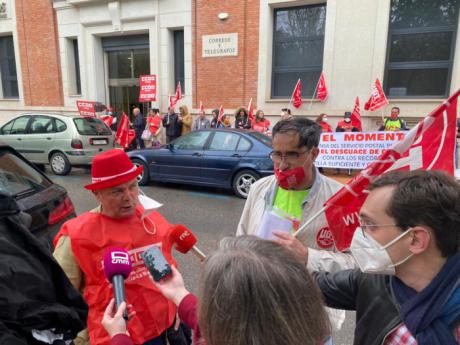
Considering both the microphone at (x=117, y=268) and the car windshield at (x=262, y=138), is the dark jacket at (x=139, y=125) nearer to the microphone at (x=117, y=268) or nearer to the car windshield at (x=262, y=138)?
the car windshield at (x=262, y=138)

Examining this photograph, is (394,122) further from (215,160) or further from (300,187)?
(300,187)

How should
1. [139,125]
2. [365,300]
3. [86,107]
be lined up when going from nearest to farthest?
1. [365,300]
2. [86,107]
3. [139,125]

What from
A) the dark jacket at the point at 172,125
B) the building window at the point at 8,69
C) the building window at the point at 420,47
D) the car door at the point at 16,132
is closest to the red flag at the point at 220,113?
the dark jacket at the point at 172,125

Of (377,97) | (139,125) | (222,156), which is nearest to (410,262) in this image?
(222,156)

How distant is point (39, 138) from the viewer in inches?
385

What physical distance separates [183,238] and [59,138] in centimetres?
897

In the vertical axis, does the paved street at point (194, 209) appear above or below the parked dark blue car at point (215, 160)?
below

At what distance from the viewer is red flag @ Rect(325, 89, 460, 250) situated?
1810 millimetres

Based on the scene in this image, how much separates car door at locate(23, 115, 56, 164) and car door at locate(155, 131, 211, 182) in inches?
142

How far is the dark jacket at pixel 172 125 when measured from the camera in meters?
12.8

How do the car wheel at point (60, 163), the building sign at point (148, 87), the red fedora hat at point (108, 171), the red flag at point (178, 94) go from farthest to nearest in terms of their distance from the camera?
1. the red flag at point (178, 94)
2. the building sign at point (148, 87)
3. the car wheel at point (60, 163)
4. the red fedora hat at point (108, 171)

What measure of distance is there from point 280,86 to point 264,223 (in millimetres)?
12001

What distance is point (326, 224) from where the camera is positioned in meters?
1.86

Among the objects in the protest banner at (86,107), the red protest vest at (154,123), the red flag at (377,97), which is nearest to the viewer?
the red flag at (377,97)
